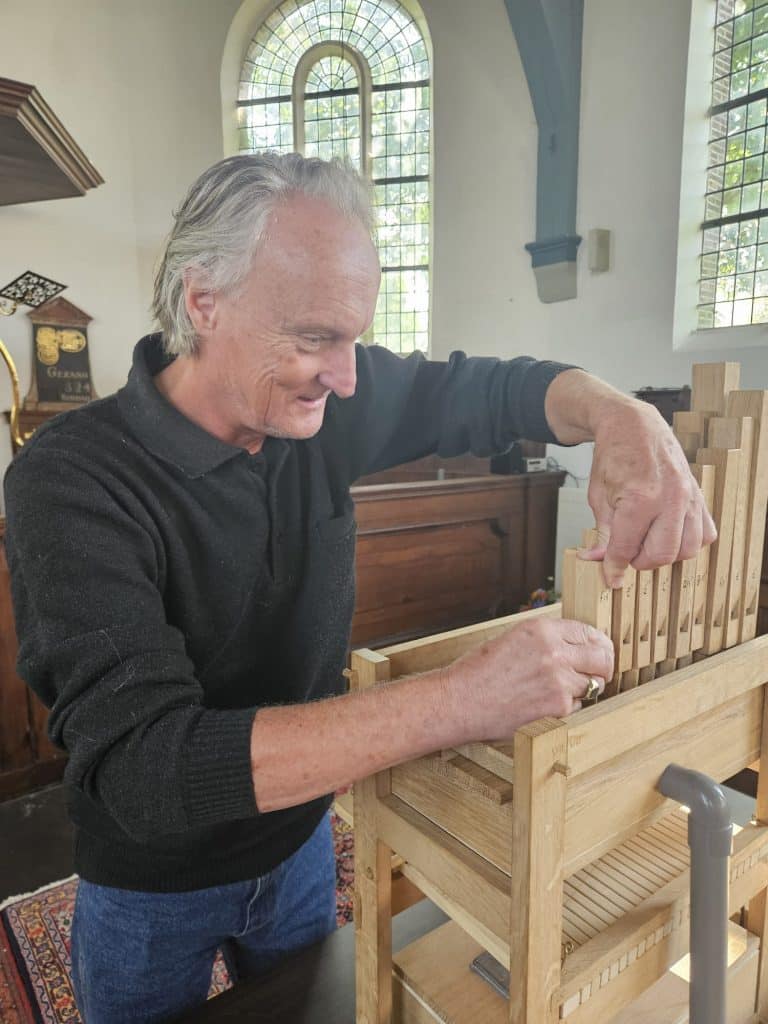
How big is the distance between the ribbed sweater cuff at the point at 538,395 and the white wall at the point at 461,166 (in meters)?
3.83

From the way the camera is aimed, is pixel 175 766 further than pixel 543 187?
No

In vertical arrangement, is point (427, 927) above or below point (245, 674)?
below

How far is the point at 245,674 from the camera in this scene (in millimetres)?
1078

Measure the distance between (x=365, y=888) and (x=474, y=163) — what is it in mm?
6330

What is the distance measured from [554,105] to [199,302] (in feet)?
17.5

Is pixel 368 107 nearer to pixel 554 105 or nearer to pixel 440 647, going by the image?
pixel 554 105

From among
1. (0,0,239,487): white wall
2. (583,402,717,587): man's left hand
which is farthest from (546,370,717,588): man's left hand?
(0,0,239,487): white wall

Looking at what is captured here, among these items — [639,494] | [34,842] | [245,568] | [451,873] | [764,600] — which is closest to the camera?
[451,873]

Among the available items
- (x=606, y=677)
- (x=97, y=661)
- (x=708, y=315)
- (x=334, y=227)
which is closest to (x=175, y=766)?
(x=97, y=661)

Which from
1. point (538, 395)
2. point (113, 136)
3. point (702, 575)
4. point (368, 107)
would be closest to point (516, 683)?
point (702, 575)

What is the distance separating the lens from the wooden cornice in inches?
146

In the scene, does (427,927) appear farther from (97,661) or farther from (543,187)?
(543,187)

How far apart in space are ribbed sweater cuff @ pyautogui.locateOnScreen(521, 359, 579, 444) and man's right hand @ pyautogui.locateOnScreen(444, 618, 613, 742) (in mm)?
559

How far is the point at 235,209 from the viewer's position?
890mm
